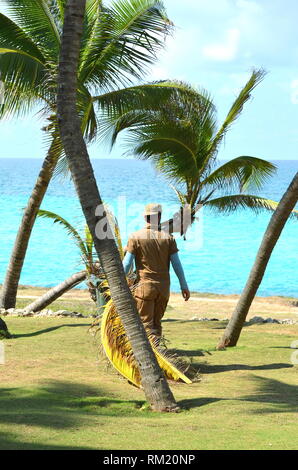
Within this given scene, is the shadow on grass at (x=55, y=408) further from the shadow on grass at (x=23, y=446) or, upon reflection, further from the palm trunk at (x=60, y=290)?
the palm trunk at (x=60, y=290)

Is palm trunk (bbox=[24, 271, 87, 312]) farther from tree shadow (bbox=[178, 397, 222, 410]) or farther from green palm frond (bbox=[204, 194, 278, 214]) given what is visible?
tree shadow (bbox=[178, 397, 222, 410])

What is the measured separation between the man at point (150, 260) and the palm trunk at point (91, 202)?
150 cm

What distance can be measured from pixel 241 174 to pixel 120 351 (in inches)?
346

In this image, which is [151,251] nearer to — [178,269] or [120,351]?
[178,269]

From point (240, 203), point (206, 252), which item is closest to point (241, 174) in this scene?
point (240, 203)

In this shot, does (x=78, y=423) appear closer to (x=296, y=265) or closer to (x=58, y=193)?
(x=296, y=265)

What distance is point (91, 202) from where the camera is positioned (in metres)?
7.02

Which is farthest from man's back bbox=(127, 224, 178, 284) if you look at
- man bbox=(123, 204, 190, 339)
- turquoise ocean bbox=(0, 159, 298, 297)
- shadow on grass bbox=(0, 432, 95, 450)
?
turquoise ocean bbox=(0, 159, 298, 297)

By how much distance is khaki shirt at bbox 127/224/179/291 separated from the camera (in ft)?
28.5

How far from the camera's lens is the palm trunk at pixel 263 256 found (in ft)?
33.2

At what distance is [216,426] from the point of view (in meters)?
6.32

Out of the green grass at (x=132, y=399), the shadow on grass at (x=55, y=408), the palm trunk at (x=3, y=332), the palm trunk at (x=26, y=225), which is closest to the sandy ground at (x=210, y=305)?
the palm trunk at (x=26, y=225)

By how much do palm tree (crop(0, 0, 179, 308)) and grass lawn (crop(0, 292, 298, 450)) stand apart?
3.84 metres
